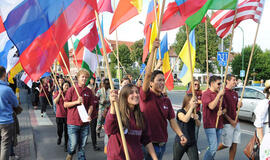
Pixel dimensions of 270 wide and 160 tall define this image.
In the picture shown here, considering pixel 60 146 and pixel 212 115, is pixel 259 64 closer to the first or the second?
pixel 60 146

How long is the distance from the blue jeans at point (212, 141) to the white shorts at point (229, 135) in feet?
0.41

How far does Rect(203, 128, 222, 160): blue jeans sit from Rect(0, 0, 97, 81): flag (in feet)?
9.67

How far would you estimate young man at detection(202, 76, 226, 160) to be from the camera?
4.54 m

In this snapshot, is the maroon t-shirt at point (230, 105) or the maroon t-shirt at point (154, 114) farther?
the maroon t-shirt at point (230, 105)

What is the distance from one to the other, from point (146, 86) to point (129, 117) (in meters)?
0.56

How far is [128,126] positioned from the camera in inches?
108

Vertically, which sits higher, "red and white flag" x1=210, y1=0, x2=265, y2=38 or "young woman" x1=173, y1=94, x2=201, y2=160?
"red and white flag" x1=210, y1=0, x2=265, y2=38

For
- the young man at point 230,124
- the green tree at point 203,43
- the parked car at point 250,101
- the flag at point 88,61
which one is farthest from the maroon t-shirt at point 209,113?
the green tree at point 203,43

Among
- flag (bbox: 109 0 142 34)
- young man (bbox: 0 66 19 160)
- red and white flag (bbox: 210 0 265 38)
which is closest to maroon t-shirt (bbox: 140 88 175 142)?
flag (bbox: 109 0 142 34)

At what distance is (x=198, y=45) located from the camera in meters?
52.8

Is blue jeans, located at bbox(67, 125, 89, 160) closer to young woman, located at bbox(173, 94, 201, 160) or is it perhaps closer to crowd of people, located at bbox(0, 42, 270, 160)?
crowd of people, located at bbox(0, 42, 270, 160)

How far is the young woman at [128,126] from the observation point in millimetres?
2701

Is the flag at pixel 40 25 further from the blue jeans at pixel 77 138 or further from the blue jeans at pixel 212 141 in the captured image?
the blue jeans at pixel 212 141

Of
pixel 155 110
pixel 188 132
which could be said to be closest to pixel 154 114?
pixel 155 110
